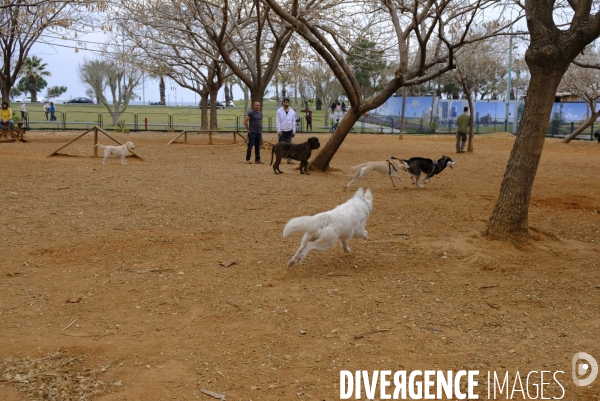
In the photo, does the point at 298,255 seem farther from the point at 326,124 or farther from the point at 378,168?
the point at 326,124

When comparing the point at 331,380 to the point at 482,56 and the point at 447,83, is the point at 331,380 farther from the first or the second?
the point at 447,83

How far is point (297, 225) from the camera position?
648 cm

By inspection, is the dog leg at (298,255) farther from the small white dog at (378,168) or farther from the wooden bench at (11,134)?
the wooden bench at (11,134)

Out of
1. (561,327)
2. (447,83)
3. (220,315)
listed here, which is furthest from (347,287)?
(447,83)

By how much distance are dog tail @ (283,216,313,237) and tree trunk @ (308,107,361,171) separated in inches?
355

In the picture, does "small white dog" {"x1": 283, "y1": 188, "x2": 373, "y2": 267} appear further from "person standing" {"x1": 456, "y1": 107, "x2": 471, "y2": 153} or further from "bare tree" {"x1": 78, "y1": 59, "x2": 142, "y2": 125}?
"bare tree" {"x1": 78, "y1": 59, "x2": 142, "y2": 125}

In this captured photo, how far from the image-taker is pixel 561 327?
5312 mm

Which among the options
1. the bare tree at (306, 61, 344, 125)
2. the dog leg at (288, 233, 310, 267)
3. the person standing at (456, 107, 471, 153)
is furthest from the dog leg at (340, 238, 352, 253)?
the bare tree at (306, 61, 344, 125)

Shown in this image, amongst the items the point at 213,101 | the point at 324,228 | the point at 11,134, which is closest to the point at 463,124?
the point at 213,101

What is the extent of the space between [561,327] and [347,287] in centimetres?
205

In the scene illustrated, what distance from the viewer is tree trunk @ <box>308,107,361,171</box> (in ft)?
50.6

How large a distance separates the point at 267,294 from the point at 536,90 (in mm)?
4432

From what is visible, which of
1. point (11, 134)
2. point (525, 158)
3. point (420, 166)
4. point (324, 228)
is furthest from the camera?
point (11, 134)

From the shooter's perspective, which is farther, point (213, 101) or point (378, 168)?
point (213, 101)
